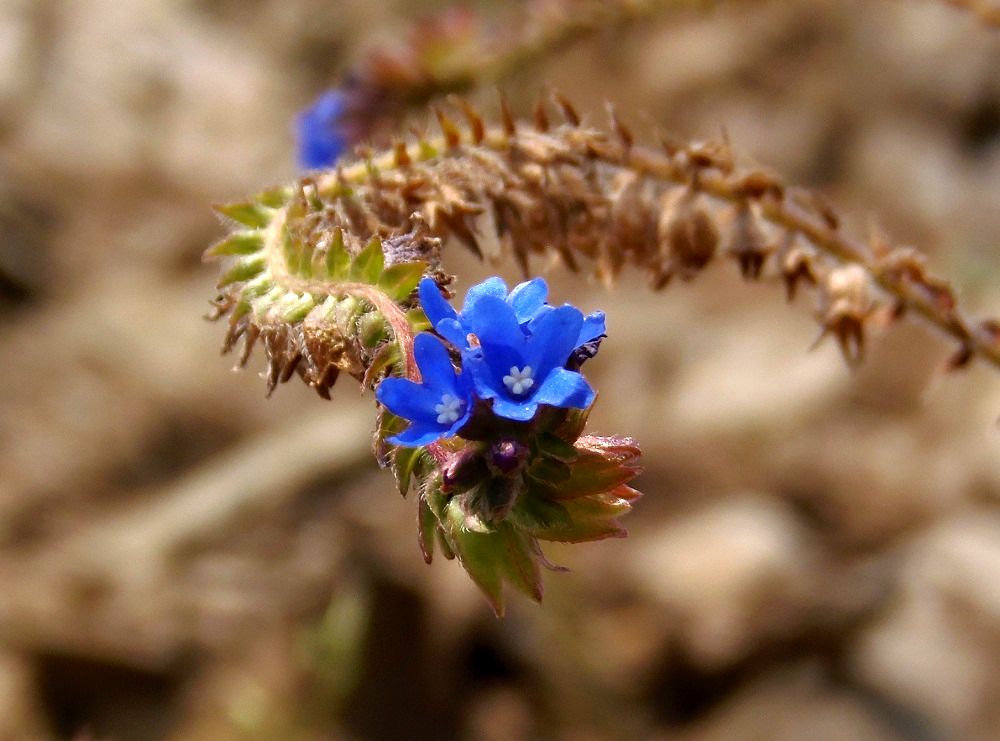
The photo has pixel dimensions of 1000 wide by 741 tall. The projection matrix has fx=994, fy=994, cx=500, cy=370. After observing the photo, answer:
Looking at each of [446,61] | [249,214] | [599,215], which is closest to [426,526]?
[249,214]

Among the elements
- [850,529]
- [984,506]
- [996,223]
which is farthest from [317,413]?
[996,223]

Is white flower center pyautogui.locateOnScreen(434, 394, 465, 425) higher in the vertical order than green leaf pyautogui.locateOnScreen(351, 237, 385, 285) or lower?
lower

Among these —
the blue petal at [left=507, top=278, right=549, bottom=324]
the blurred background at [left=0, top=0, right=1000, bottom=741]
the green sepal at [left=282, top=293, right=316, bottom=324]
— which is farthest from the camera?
the blurred background at [left=0, top=0, right=1000, bottom=741]

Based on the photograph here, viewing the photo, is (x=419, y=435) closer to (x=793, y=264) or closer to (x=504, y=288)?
(x=504, y=288)

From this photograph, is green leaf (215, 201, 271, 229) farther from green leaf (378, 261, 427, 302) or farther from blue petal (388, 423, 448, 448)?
blue petal (388, 423, 448, 448)

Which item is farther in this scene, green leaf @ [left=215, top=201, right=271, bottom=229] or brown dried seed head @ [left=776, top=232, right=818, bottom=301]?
brown dried seed head @ [left=776, top=232, right=818, bottom=301]

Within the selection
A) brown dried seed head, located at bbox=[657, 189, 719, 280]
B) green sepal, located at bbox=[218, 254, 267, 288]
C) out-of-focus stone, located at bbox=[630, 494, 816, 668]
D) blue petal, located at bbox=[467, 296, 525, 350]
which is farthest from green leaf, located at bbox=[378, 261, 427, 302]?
out-of-focus stone, located at bbox=[630, 494, 816, 668]
